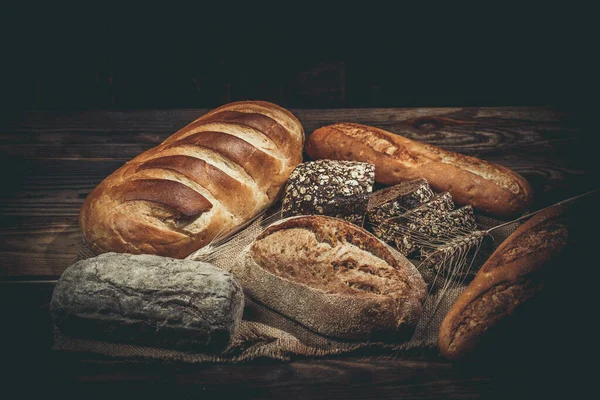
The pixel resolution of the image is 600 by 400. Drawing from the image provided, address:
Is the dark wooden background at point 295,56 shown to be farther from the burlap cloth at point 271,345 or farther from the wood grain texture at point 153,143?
the burlap cloth at point 271,345

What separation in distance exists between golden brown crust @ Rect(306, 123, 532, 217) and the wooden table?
33 centimetres

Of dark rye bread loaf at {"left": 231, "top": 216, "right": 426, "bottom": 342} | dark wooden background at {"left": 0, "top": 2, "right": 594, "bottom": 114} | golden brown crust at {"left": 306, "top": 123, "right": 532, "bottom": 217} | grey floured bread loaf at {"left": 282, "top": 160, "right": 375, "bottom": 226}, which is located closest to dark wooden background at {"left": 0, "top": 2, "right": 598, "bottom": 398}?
dark wooden background at {"left": 0, "top": 2, "right": 594, "bottom": 114}

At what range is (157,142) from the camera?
312 cm

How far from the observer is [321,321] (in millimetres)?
1948

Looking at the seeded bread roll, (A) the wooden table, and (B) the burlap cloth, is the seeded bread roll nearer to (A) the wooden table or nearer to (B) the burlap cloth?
(B) the burlap cloth

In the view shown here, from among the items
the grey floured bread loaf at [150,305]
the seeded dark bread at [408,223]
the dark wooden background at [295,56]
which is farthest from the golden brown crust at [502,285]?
the dark wooden background at [295,56]

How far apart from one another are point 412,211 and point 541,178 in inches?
47.5

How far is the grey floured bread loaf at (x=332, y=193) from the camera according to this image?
2.37 meters


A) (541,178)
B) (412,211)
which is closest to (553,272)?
(412,211)

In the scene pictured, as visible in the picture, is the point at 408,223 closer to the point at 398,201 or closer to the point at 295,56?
the point at 398,201

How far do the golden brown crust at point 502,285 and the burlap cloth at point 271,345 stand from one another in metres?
0.12

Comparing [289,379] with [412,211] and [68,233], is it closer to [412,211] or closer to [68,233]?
[412,211]

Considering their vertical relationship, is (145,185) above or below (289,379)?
above

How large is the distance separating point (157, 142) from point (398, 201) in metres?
1.58
